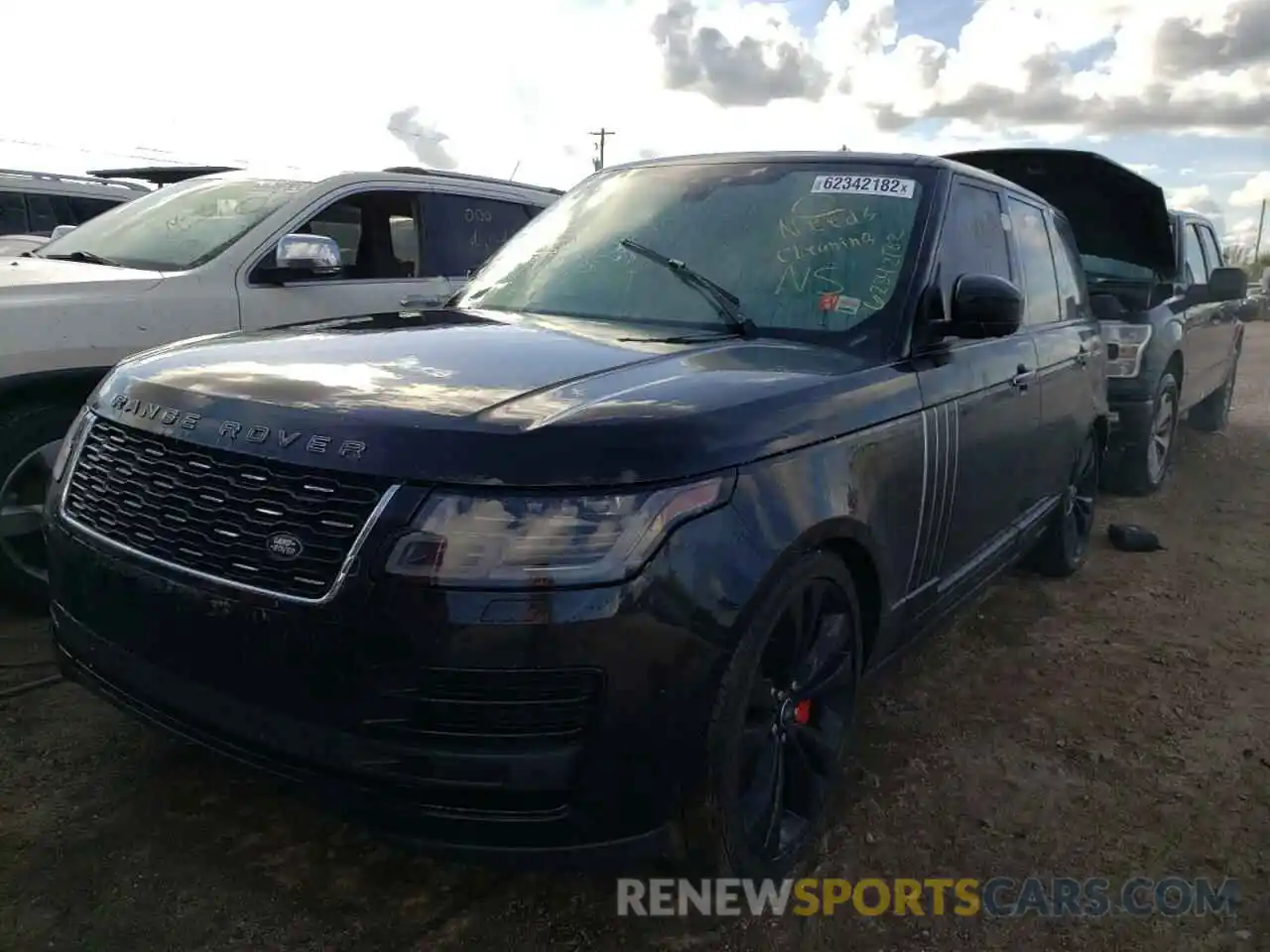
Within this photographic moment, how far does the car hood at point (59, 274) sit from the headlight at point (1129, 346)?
5.69 meters

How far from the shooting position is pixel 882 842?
2.87 metres

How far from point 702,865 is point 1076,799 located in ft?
4.80

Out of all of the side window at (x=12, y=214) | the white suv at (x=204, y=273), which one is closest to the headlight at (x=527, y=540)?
the white suv at (x=204, y=273)

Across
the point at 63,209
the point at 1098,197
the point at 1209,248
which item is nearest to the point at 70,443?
the point at 1098,197

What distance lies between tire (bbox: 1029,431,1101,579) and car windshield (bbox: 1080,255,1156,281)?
9.67 feet

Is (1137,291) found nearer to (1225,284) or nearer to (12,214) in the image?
(1225,284)

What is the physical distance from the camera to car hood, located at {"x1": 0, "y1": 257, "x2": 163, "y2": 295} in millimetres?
4055

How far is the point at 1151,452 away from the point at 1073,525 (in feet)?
7.88

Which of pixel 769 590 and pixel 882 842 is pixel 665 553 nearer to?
pixel 769 590

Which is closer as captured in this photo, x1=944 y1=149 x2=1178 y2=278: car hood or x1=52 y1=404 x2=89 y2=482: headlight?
x1=52 y1=404 x2=89 y2=482: headlight

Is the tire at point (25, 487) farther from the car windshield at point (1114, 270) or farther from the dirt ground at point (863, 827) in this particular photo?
the car windshield at point (1114, 270)

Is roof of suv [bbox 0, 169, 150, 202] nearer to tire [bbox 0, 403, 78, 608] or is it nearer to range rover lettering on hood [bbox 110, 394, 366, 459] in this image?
tire [bbox 0, 403, 78, 608]

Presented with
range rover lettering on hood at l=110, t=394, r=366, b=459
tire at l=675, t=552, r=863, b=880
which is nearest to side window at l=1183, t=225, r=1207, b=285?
tire at l=675, t=552, r=863, b=880

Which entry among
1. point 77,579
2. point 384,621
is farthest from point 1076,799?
point 77,579
